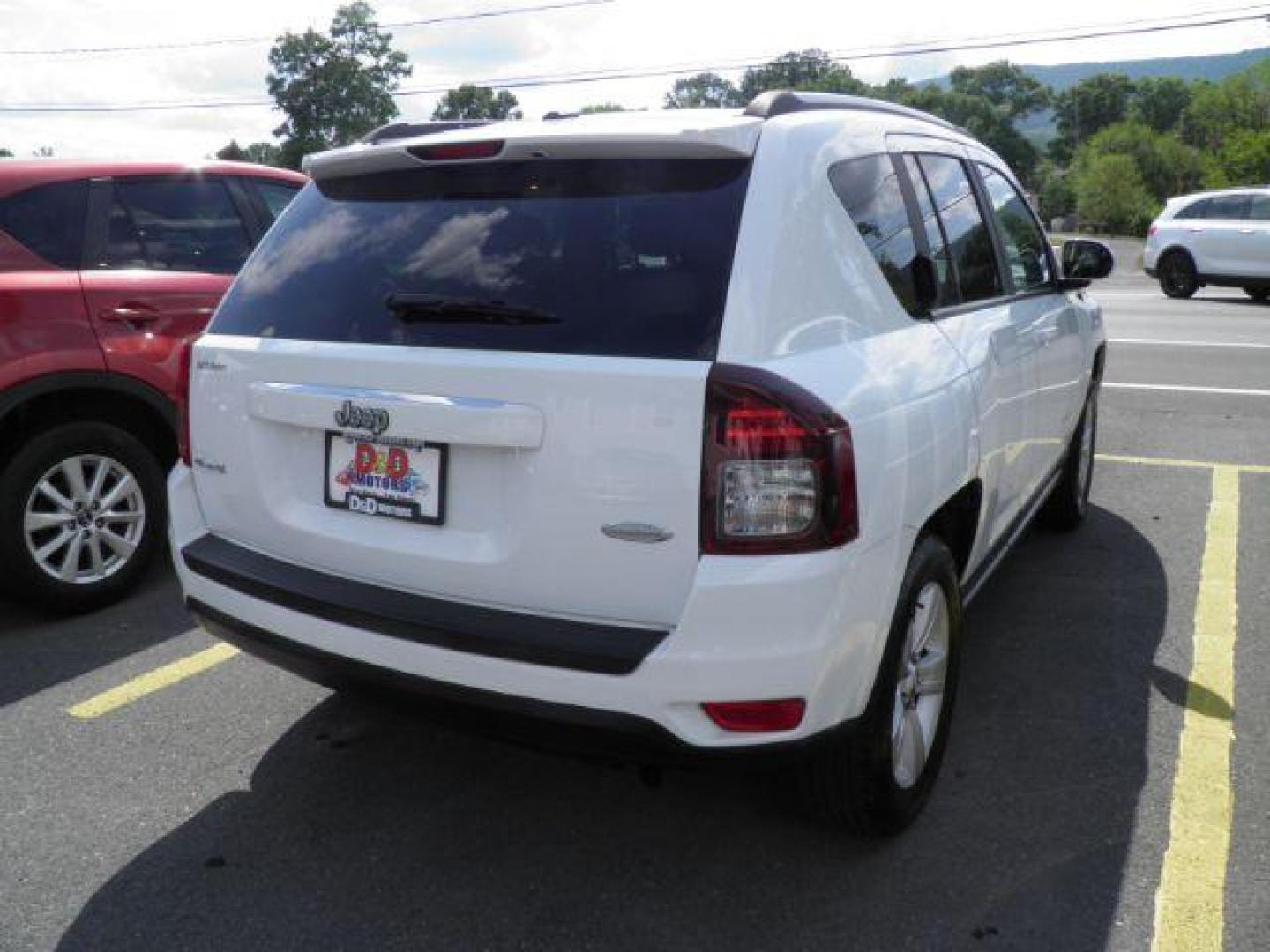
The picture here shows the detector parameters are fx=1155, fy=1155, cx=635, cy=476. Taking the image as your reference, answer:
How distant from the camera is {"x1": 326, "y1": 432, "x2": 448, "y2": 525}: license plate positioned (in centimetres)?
249

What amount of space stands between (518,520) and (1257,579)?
390 centimetres

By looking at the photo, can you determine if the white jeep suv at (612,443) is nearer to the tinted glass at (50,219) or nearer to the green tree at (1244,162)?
the tinted glass at (50,219)

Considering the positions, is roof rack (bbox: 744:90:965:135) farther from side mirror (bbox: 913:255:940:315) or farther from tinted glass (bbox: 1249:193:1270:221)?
tinted glass (bbox: 1249:193:1270:221)

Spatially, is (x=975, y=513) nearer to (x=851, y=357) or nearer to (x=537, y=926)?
(x=851, y=357)

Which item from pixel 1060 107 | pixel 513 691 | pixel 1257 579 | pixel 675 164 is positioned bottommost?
pixel 1257 579

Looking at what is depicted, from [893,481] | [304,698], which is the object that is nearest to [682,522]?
[893,481]

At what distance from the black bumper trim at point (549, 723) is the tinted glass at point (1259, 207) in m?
18.9

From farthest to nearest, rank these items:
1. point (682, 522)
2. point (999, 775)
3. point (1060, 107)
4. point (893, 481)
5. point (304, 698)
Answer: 1. point (1060, 107)
2. point (304, 698)
3. point (999, 775)
4. point (893, 481)
5. point (682, 522)

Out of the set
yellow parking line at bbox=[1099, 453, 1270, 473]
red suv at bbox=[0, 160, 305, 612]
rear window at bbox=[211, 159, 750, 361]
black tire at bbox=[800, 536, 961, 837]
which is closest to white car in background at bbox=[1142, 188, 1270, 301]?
yellow parking line at bbox=[1099, 453, 1270, 473]

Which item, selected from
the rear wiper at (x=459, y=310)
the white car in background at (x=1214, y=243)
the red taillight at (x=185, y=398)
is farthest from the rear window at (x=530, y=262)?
the white car in background at (x=1214, y=243)

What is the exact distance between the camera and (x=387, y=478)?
8.36 feet

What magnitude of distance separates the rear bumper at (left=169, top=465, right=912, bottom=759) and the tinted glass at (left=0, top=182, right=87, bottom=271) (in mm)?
2622

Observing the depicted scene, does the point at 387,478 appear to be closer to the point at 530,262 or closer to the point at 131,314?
the point at 530,262

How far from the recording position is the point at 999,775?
3.24m
